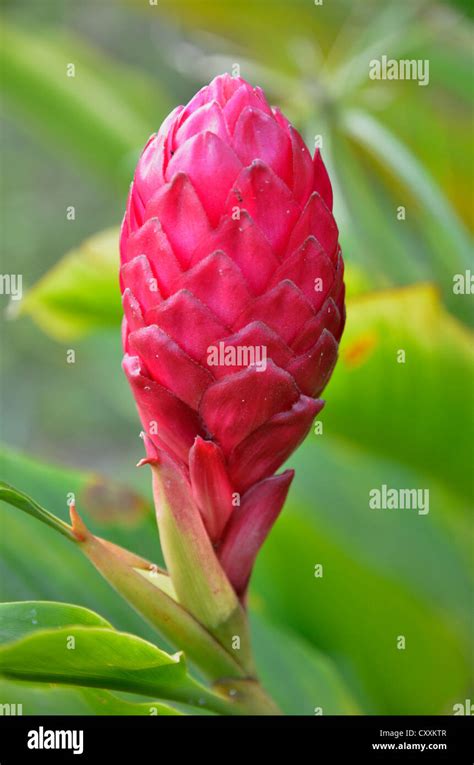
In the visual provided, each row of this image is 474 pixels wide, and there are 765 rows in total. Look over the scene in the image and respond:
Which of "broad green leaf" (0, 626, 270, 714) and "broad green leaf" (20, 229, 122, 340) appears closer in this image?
"broad green leaf" (0, 626, 270, 714)

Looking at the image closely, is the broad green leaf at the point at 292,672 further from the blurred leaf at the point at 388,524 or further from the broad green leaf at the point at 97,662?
the broad green leaf at the point at 97,662

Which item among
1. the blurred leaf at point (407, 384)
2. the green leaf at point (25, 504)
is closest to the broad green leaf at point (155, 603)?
the green leaf at point (25, 504)

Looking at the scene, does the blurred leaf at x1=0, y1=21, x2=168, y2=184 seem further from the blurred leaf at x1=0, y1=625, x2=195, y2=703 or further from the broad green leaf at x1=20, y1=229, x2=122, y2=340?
the blurred leaf at x1=0, y1=625, x2=195, y2=703

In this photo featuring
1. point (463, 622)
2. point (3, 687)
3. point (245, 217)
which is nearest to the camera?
point (245, 217)

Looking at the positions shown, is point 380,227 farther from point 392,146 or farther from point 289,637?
point 289,637

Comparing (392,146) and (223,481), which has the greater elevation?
(392,146)

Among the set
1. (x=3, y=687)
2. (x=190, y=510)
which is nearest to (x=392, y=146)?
(x=190, y=510)

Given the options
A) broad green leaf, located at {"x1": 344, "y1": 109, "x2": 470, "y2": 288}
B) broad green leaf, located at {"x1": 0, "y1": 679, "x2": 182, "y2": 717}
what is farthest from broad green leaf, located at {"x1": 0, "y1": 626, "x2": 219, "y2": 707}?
broad green leaf, located at {"x1": 344, "y1": 109, "x2": 470, "y2": 288}

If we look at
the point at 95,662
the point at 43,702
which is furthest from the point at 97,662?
the point at 43,702
